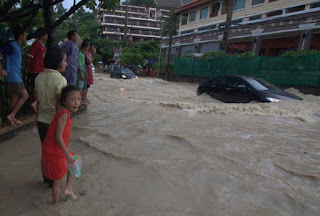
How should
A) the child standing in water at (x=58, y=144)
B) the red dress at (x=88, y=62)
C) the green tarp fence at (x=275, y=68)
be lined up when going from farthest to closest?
the green tarp fence at (x=275, y=68), the red dress at (x=88, y=62), the child standing in water at (x=58, y=144)

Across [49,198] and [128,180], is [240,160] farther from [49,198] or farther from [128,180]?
[49,198]

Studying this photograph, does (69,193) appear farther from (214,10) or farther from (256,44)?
(214,10)

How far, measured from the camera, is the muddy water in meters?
2.46

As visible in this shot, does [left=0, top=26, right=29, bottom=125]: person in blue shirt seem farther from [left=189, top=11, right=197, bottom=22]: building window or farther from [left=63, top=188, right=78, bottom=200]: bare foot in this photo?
[left=189, top=11, right=197, bottom=22]: building window

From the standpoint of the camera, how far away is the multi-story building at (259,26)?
17.8m

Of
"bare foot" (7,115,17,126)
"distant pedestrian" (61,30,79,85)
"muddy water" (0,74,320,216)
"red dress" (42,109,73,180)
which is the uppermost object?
"distant pedestrian" (61,30,79,85)

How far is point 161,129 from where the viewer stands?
521 cm

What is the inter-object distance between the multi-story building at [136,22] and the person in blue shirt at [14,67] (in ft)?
212

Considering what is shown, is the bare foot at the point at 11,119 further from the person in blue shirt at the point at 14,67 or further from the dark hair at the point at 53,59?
the dark hair at the point at 53,59

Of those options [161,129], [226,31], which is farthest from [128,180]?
[226,31]

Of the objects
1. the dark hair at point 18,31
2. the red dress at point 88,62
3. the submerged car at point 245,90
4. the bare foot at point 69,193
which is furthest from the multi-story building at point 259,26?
the bare foot at point 69,193

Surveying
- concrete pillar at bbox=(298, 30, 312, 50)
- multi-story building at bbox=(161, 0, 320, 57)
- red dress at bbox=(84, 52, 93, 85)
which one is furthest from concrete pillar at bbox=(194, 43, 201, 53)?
red dress at bbox=(84, 52, 93, 85)

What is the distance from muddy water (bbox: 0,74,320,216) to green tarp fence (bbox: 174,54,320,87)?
6.63 meters

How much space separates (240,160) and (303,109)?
500 centimetres
